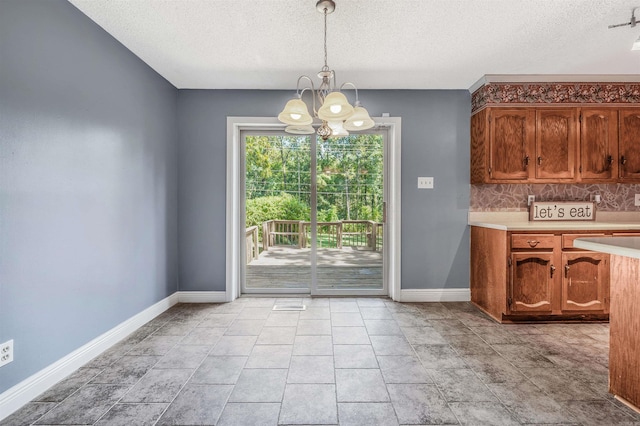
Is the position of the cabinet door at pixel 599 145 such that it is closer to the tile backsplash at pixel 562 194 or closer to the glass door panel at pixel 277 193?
the tile backsplash at pixel 562 194

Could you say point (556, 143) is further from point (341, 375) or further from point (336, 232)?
point (341, 375)

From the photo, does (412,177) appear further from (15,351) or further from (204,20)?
(15,351)

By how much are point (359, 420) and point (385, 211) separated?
8.52 feet

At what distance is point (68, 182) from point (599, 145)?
15.5 ft

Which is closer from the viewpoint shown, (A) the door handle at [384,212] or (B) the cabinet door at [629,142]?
(B) the cabinet door at [629,142]

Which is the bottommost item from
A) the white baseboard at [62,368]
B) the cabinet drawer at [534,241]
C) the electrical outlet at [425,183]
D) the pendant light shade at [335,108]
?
the white baseboard at [62,368]

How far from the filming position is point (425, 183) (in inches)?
150

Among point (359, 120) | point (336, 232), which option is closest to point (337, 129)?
point (359, 120)

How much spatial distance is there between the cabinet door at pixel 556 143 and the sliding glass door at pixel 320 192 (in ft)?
5.33

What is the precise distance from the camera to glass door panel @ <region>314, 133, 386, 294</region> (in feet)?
13.1

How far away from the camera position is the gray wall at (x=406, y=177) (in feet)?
12.4

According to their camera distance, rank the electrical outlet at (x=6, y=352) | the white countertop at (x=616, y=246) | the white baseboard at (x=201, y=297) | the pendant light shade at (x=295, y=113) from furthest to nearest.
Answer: the white baseboard at (x=201, y=297) < the pendant light shade at (x=295, y=113) < the electrical outlet at (x=6, y=352) < the white countertop at (x=616, y=246)

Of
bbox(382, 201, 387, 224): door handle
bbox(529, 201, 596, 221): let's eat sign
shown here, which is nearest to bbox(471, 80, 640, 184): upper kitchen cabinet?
bbox(529, 201, 596, 221): let's eat sign

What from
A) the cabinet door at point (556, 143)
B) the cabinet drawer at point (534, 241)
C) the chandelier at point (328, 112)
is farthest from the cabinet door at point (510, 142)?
the chandelier at point (328, 112)
